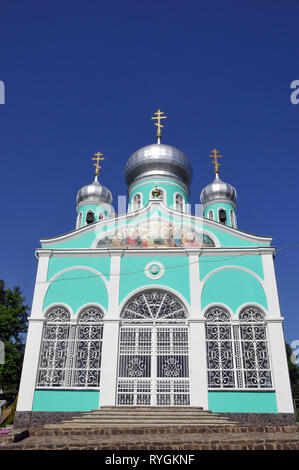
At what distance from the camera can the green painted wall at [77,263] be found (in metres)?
12.7

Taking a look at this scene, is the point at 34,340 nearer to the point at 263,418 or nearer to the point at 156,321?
the point at 156,321

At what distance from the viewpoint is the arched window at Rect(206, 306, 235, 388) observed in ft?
36.1

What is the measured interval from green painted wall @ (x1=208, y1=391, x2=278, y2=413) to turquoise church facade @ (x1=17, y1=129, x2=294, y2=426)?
27 mm

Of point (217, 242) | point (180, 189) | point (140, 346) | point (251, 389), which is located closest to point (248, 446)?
point (251, 389)

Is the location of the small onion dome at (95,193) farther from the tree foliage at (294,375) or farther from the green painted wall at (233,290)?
the tree foliage at (294,375)

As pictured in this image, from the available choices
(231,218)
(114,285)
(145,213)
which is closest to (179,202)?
(231,218)

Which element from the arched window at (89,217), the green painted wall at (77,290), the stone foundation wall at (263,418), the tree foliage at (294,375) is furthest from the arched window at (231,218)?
the tree foliage at (294,375)

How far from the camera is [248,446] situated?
19.7 ft

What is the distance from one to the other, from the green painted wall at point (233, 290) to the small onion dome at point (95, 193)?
8.80 m

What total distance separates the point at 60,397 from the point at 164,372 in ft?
10.6

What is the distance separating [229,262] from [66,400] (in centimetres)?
677

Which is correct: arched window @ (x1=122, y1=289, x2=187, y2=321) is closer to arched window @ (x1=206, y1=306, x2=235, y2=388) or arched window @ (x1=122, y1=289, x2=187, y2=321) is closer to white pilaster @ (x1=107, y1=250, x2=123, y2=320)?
white pilaster @ (x1=107, y1=250, x2=123, y2=320)
